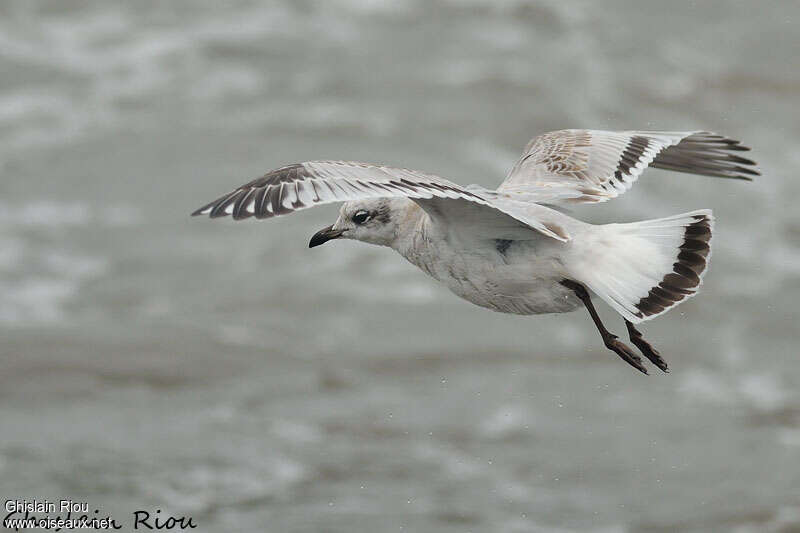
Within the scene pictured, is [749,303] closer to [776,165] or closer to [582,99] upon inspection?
[776,165]

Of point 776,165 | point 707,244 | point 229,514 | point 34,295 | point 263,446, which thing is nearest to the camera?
point 707,244

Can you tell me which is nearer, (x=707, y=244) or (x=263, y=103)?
(x=707, y=244)

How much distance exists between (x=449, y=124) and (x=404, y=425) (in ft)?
18.1

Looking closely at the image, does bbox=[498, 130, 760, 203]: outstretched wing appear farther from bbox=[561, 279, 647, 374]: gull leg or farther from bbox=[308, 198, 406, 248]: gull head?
bbox=[561, 279, 647, 374]: gull leg

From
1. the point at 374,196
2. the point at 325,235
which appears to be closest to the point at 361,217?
the point at 325,235

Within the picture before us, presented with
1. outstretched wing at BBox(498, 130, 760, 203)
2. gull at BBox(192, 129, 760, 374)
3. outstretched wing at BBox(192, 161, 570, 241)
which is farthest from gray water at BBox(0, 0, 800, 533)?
outstretched wing at BBox(192, 161, 570, 241)

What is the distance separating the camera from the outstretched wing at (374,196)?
5555mm

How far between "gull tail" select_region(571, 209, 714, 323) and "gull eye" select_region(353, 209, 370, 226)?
1102mm

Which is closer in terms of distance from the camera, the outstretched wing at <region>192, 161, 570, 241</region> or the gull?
the outstretched wing at <region>192, 161, 570, 241</region>

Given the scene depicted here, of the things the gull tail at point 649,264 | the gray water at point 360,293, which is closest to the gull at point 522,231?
the gull tail at point 649,264

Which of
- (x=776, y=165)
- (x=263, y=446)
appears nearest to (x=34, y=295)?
(x=263, y=446)

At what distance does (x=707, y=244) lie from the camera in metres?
6.00

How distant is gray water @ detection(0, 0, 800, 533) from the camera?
1091cm

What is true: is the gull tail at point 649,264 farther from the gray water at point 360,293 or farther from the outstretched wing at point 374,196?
the gray water at point 360,293
